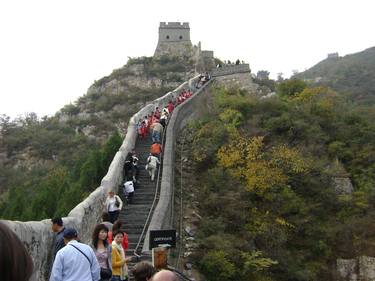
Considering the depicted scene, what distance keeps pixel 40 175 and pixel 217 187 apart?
1744cm

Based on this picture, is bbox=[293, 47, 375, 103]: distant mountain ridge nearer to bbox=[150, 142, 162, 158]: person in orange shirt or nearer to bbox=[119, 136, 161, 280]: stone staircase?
bbox=[150, 142, 162, 158]: person in orange shirt

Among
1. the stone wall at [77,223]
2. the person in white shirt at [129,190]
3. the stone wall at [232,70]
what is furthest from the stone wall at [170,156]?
the stone wall at [232,70]

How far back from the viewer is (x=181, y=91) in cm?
3653

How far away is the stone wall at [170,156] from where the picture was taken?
1442 cm

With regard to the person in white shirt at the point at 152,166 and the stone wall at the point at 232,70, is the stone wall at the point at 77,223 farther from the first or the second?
the stone wall at the point at 232,70

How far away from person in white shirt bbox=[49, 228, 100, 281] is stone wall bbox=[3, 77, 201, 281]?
349 millimetres

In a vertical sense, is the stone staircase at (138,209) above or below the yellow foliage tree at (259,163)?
below

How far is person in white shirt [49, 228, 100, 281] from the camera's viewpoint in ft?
19.3

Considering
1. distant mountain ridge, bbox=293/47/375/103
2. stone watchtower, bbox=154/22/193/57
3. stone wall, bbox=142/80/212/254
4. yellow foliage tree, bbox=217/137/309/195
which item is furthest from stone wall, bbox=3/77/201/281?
distant mountain ridge, bbox=293/47/375/103

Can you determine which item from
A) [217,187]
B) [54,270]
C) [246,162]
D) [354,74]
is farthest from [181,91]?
[354,74]

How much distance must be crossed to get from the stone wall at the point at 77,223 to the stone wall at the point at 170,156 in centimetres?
133

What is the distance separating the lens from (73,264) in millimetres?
5926

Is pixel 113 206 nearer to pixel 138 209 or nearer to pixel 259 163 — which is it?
pixel 138 209

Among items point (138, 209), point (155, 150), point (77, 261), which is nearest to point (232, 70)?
point (155, 150)
